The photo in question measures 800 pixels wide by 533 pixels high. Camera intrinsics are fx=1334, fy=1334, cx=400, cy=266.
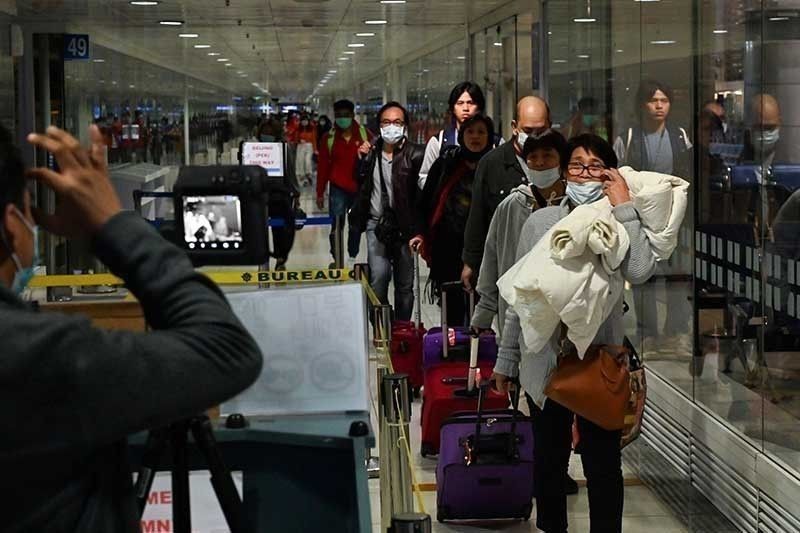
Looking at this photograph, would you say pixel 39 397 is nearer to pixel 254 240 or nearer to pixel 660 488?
pixel 254 240

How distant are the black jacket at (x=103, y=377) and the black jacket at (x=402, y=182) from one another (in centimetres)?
641

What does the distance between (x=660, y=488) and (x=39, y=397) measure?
195 inches

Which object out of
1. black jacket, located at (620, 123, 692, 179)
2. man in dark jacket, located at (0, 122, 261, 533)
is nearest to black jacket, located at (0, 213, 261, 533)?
man in dark jacket, located at (0, 122, 261, 533)

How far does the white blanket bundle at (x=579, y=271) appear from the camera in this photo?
4.40 m

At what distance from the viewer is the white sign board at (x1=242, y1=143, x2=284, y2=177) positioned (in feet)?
28.2

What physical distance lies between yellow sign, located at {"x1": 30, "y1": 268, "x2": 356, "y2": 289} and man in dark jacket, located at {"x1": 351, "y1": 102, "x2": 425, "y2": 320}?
154 inches

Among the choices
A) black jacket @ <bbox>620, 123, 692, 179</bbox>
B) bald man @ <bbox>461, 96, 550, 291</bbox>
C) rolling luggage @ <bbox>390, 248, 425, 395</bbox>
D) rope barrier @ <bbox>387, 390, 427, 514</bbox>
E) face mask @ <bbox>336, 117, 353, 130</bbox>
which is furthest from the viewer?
face mask @ <bbox>336, 117, 353, 130</bbox>

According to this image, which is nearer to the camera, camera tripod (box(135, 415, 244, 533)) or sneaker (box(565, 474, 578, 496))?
camera tripod (box(135, 415, 244, 533))

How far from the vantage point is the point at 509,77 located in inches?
552

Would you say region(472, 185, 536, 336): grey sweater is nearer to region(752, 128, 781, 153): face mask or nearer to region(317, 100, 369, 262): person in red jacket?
region(752, 128, 781, 153): face mask

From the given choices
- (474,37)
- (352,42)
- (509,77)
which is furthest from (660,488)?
(352,42)

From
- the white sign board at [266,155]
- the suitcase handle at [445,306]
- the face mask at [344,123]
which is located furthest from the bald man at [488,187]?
the face mask at [344,123]

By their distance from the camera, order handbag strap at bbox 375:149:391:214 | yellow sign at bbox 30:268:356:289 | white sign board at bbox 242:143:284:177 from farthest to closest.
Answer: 1. white sign board at bbox 242:143:284:177
2. handbag strap at bbox 375:149:391:214
3. yellow sign at bbox 30:268:356:289

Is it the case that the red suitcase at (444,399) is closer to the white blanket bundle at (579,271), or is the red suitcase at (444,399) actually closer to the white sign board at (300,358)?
the white blanket bundle at (579,271)
